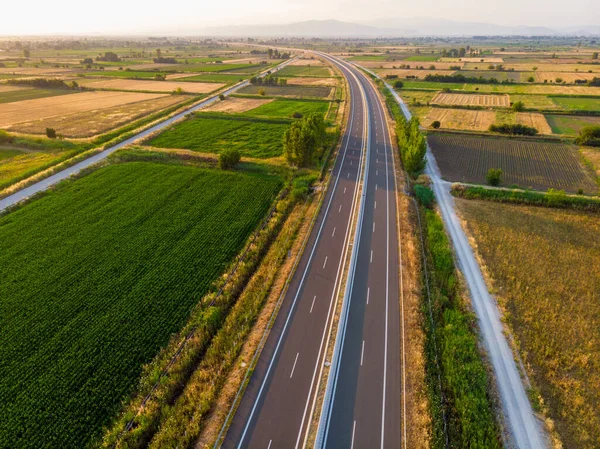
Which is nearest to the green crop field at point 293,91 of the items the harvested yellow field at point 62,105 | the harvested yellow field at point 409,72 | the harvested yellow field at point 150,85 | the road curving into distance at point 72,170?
the harvested yellow field at point 150,85

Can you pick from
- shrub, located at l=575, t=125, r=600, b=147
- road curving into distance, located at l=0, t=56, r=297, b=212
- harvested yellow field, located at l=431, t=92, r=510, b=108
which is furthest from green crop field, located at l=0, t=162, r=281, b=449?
harvested yellow field, located at l=431, t=92, r=510, b=108

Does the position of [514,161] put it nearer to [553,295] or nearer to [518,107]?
[553,295]

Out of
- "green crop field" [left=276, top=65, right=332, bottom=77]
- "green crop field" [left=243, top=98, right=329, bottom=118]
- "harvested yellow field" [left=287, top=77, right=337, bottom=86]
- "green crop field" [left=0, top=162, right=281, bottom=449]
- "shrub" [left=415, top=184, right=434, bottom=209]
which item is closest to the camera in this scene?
"green crop field" [left=0, top=162, right=281, bottom=449]

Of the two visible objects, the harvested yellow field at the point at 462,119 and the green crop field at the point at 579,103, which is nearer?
the harvested yellow field at the point at 462,119

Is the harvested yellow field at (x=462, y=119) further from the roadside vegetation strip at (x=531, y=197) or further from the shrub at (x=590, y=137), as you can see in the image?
the roadside vegetation strip at (x=531, y=197)

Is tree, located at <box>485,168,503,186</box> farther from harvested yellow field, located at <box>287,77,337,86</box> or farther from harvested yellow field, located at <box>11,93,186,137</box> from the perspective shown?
harvested yellow field, located at <box>287,77,337,86</box>
